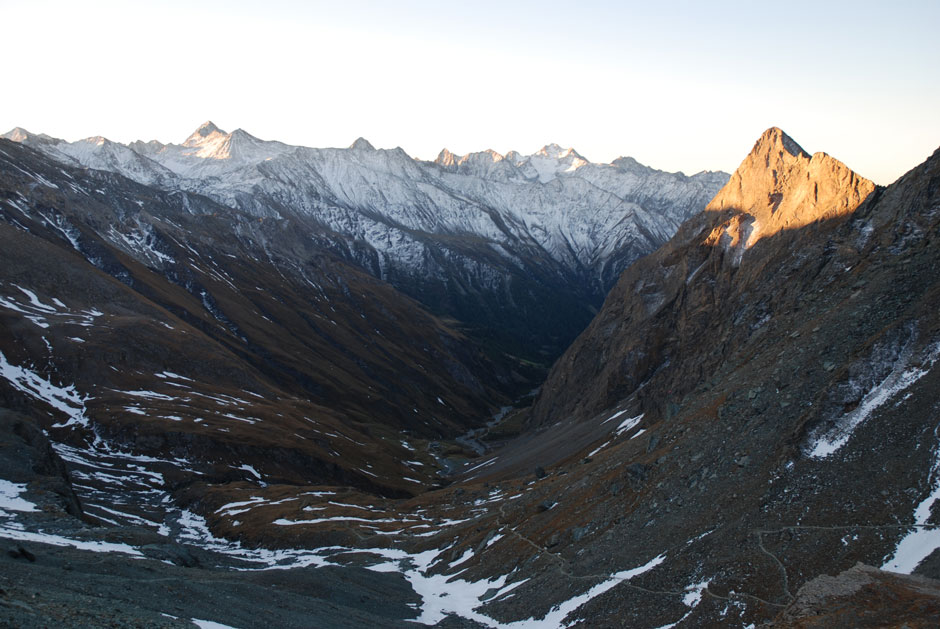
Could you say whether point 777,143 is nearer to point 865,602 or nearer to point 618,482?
point 618,482

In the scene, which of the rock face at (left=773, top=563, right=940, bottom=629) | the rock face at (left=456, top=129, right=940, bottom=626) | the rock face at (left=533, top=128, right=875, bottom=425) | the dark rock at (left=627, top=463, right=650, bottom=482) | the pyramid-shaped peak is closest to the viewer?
the rock face at (left=773, top=563, right=940, bottom=629)

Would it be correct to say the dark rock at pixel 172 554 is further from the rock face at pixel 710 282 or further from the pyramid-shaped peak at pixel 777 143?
the pyramid-shaped peak at pixel 777 143

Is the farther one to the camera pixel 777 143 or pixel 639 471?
pixel 777 143

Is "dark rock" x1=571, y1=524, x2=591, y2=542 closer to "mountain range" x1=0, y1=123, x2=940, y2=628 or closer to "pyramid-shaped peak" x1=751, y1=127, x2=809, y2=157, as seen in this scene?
"mountain range" x1=0, y1=123, x2=940, y2=628

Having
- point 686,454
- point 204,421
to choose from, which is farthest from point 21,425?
point 686,454

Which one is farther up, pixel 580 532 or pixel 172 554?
pixel 172 554

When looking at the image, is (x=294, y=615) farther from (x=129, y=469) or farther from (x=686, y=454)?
(x=129, y=469)

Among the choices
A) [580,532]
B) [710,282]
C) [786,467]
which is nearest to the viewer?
[786,467]

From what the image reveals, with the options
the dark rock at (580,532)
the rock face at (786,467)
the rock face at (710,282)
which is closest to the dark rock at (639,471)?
the rock face at (786,467)

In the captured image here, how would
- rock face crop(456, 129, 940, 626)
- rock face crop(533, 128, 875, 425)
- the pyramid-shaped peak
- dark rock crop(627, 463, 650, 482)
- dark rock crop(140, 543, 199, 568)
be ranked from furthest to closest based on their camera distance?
1. the pyramid-shaped peak
2. rock face crop(533, 128, 875, 425)
3. dark rock crop(627, 463, 650, 482)
4. dark rock crop(140, 543, 199, 568)
5. rock face crop(456, 129, 940, 626)

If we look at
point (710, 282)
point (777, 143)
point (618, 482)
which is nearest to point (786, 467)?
point (618, 482)

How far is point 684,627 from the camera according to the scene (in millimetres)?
31594

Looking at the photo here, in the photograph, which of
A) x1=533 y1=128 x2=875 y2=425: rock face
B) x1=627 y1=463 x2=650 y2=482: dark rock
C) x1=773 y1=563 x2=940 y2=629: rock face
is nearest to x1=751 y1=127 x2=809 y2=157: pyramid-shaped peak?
x1=533 y1=128 x2=875 y2=425: rock face

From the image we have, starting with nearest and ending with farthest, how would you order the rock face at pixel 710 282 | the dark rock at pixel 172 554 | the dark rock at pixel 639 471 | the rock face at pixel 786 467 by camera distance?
the rock face at pixel 786 467, the dark rock at pixel 172 554, the dark rock at pixel 639 471, the rock face at pixel 710 282
